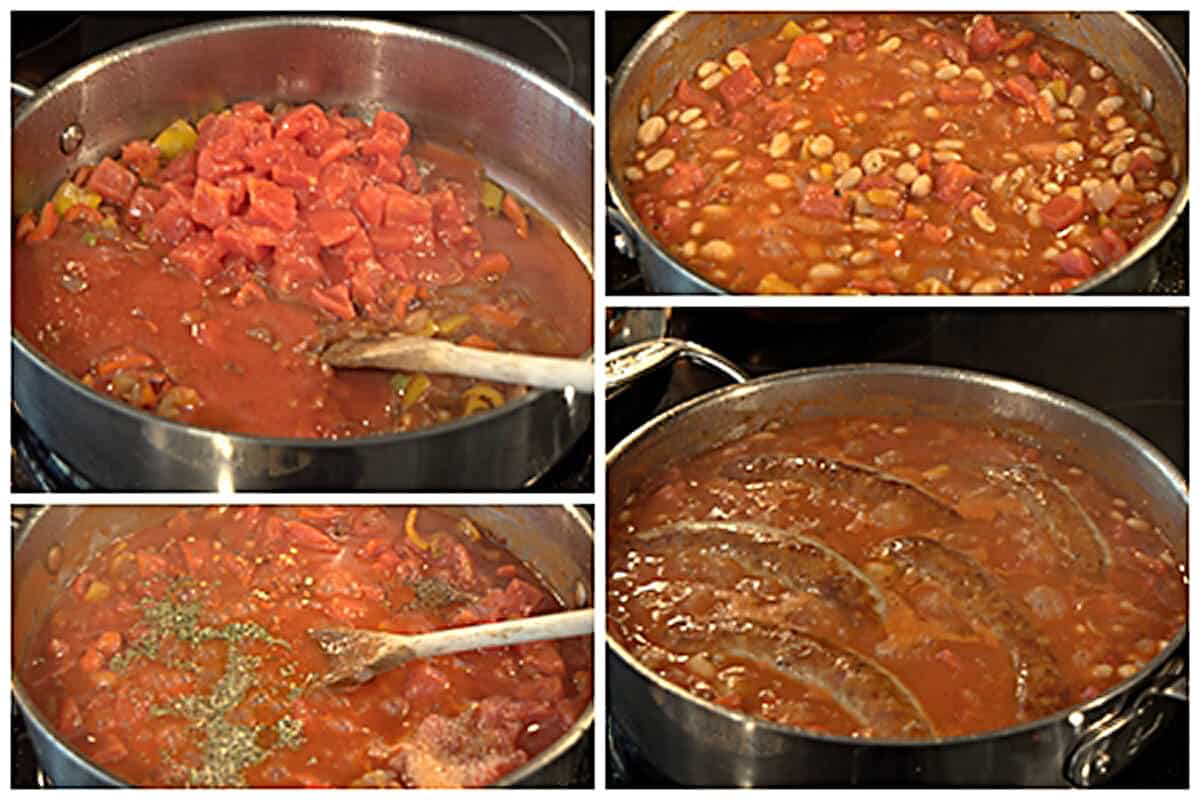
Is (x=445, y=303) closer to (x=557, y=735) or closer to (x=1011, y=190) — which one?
(x=557, y=735)

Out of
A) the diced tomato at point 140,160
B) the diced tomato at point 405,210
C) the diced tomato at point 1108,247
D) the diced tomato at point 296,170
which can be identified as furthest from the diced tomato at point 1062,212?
the diced tomato at point 140,160

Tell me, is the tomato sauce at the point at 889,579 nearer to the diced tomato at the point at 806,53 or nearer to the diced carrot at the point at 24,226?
the diced tomato at the point at 806,53

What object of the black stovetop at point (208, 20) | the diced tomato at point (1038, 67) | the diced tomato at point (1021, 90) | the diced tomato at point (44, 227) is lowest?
the diced tomato at point (44, 227)

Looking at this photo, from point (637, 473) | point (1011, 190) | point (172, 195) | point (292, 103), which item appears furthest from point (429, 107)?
point (1011, 190)

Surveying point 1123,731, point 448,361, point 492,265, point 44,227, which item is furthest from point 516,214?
point 1123,731

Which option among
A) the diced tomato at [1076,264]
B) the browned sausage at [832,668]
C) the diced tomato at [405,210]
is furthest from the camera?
the diced tomato at [405,210]

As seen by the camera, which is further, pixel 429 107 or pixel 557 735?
pixel 429 107
